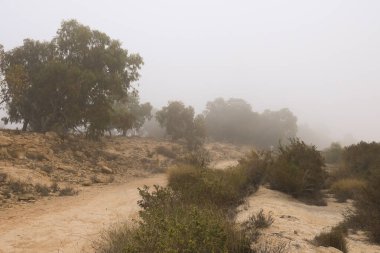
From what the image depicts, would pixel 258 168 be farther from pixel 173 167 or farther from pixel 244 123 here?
pixel 244 123

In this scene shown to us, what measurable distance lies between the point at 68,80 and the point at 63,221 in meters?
13.9

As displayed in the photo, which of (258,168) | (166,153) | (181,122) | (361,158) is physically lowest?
(258,168)

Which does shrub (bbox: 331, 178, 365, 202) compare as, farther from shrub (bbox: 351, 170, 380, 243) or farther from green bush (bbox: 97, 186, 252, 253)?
green bush (bbox: 97, 186, 252, 253)

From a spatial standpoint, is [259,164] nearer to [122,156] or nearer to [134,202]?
[134,202]

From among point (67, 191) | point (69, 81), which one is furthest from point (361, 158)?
point (69, 81)

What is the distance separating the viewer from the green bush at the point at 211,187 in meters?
8.78

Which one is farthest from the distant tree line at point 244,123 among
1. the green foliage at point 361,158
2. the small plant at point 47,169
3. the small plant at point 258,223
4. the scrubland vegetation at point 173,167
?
the small plant at point 258,223

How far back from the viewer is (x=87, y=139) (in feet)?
80.9

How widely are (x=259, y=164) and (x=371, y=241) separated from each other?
7303 mm

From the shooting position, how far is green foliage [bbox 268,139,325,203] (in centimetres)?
1223

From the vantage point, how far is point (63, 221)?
923 cm

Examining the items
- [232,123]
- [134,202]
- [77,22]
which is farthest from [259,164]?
[232,123]

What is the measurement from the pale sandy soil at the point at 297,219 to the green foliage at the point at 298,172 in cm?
46

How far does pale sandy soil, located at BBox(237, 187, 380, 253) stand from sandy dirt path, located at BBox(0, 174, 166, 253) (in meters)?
3.43
